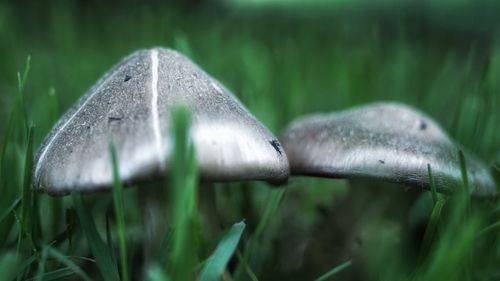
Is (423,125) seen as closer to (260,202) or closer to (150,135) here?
(260,202)

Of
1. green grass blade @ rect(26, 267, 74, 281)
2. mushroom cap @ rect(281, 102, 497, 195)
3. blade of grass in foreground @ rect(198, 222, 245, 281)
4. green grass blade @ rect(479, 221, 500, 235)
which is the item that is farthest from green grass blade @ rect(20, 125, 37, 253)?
green grass blade @ rect(479, 221, 500, 235)

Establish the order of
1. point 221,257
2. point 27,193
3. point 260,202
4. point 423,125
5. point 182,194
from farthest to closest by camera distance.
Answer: point 260,202
point 423,125
point 27,193
point 221,257
point 182,194

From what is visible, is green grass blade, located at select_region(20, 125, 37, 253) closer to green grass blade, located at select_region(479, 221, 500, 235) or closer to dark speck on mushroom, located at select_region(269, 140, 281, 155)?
dark speck on mushroom, located at select_region(269, 140, 281, 155)

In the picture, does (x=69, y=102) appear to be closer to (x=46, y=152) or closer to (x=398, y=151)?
(x=46, y=152)

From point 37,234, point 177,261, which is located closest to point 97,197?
point 37,234

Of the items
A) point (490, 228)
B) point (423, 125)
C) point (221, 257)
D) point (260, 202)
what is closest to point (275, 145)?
point (221, 257)

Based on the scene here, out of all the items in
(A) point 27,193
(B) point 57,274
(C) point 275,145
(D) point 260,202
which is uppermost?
(C) point 275,145

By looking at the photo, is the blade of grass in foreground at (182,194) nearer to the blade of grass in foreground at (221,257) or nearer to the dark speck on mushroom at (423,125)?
the blade of grass in foreground at (221,257)

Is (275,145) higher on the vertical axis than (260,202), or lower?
higher
